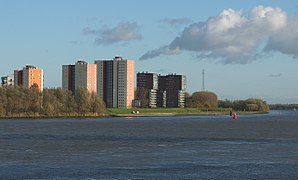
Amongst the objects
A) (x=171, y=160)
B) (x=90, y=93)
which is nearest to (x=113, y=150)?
(x=171, y=160)

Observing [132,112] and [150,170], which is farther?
[132,112]

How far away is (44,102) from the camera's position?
14338cm

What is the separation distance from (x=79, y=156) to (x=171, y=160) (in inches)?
233

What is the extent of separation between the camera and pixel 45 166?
27.3 metres

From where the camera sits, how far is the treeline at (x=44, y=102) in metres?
139

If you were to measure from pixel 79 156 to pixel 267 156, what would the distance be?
434 inches

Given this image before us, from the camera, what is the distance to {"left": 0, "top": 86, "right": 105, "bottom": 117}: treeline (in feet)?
457

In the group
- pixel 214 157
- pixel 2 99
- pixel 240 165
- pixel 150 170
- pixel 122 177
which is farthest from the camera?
pixel 2 99

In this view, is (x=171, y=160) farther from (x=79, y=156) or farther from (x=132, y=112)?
(x=132, y=112)

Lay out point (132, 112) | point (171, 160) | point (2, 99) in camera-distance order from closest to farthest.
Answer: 1. point (171, 160)
2. point (2, 99)
3. point (132, 112)

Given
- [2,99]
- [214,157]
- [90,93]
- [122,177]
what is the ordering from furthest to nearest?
[90,93] → [2,99] → [214,157] → [122,177]

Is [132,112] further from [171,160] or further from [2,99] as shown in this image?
[171,160]

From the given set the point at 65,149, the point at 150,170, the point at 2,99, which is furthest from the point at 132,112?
the point at 150,170

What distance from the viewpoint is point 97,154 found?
3406 centimetres
